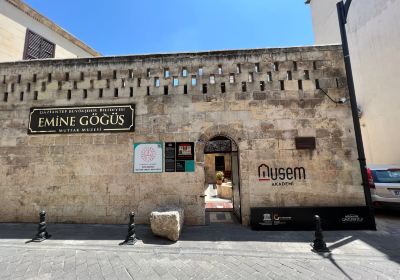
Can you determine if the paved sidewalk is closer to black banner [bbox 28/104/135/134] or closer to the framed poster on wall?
the framed poster on wall

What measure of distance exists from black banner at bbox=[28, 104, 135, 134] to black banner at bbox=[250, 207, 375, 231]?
5.15 metres

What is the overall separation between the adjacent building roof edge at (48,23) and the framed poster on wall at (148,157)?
9.71m

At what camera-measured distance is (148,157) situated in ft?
23.7

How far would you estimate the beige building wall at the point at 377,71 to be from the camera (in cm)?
1027

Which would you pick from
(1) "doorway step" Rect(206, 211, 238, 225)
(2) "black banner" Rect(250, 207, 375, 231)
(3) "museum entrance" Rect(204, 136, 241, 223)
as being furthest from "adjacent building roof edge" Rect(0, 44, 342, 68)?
(1) "doorway step" Rect(206, 211, 238, 225)

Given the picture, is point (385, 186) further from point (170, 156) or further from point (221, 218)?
point (170, 156)

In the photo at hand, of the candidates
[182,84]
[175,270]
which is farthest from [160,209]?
[182,84]

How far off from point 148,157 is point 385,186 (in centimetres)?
797

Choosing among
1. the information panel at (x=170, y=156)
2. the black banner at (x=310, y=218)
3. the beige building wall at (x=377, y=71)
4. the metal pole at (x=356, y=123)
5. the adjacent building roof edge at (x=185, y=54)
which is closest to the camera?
the black banner at (x=310, y=218)

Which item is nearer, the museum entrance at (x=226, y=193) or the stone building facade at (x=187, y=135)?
the stone building facade at (x=187, y=135)

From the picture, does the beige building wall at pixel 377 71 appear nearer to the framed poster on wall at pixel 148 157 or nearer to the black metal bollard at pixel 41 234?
the framed poster on wall at pixel 148 157

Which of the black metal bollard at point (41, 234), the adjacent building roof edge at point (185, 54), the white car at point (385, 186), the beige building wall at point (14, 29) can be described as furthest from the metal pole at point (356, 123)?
the beige building wall at point (14, 29)

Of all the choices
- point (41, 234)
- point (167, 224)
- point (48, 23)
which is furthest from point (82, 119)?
point (48, 23)

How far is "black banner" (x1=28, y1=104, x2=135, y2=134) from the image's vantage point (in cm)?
749
